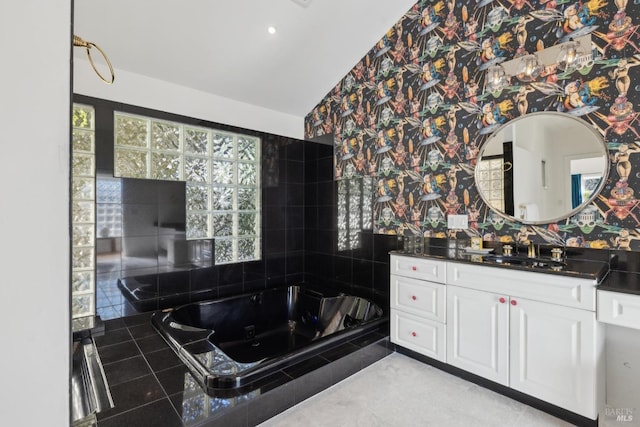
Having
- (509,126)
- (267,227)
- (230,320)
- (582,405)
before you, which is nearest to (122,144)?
(267,227)

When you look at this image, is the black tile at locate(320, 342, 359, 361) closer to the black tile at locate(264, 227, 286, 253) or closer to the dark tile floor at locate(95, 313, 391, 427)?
the dark tile floor at locate(95, 313, 391, 427)

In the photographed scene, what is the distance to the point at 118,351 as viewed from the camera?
2.03 m

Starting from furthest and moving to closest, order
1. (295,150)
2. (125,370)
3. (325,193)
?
1. (295,150)
2. (325,193)
3. (125,370)

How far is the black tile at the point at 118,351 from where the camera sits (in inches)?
76.2

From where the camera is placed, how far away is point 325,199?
360cm

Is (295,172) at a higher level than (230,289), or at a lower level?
higher

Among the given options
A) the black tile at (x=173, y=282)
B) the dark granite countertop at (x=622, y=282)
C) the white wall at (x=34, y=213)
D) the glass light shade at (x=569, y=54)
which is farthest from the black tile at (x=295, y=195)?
the white wall at (x=34, y=213)

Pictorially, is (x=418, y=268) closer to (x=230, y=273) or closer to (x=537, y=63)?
(x=537, y=63)

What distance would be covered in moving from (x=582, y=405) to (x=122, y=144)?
3683 millimetres

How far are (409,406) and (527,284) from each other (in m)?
1.07

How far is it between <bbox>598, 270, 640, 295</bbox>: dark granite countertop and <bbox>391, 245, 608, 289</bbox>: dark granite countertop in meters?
0.03

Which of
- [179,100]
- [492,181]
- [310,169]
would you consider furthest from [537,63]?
[179,100]

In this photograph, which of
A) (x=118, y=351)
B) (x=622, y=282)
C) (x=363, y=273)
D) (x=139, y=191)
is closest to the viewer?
(x=622, y=282)

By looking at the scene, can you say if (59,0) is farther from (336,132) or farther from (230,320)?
(336,132)
